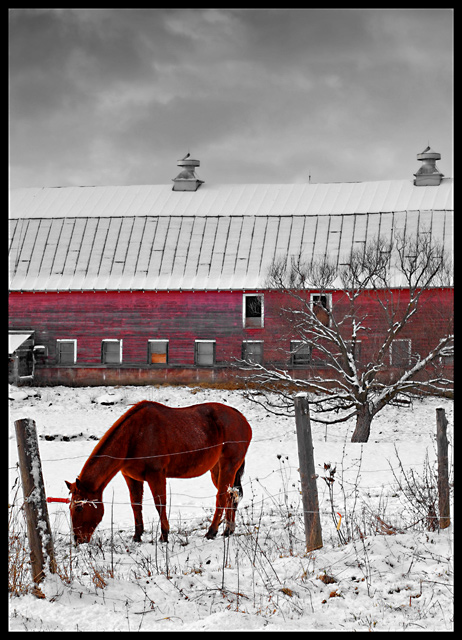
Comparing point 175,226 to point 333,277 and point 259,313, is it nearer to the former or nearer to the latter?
point 259,313

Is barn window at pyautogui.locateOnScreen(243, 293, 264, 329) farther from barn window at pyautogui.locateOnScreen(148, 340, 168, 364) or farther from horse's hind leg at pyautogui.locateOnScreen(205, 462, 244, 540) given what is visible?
horse's hind leg at pyautogui.locateOnScreen(205, 462, 244, 540)

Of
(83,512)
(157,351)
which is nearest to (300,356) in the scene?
(157,351)

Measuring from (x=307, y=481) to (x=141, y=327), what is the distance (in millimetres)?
22709

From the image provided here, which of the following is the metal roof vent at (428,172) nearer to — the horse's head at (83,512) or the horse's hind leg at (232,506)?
the horse's hind leg at (232,506)

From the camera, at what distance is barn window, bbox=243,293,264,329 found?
28.5 metres

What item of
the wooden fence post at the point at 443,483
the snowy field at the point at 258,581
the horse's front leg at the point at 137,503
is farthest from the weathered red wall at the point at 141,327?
the wooden fence post at the point at 443,483

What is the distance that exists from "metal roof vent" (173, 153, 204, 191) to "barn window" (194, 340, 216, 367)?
911 centimetres

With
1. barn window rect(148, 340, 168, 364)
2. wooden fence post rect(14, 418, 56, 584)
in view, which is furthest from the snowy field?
barn window rect(148, 340, 168, 364)

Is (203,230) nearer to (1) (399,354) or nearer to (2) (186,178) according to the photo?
(2) (186,178)

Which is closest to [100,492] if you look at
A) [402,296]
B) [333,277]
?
[333,277]

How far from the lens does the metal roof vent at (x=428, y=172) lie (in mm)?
31281

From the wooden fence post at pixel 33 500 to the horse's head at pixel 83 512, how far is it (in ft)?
4.27

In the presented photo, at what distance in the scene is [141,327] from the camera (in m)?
29.1
